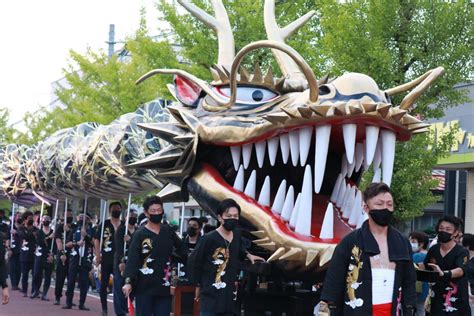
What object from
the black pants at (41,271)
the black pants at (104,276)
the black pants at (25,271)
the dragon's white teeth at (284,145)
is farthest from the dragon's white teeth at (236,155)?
the black pants at (25,271)

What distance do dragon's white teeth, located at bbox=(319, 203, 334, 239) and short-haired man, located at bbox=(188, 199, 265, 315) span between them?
→ 794 millimetres

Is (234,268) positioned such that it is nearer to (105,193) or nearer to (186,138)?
(186,138)

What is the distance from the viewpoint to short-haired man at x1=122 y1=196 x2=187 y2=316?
30.1 feet

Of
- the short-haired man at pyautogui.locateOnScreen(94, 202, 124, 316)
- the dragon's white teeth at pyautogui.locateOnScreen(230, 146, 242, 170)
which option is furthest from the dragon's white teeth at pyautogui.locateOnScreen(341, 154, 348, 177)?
the short-haired man at pyautogui.locateOnScreen(94, 202, 124, 316)

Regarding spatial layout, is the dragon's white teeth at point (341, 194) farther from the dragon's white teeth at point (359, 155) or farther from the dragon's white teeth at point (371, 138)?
the dragon's white teeth at point (371, 138)

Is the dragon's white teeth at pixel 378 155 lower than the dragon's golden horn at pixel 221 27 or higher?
lower


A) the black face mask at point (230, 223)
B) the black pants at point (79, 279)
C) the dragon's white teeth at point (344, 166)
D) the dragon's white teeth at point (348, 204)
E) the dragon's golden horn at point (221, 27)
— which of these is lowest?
the black pants at point (79, 279)

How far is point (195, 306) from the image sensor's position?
34.2ft

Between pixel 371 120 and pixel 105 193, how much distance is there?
27.1ft

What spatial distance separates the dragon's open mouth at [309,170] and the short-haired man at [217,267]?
14.6 inches

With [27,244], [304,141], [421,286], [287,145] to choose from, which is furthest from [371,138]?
[27,244]

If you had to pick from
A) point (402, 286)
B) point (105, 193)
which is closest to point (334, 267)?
point (402, 286)

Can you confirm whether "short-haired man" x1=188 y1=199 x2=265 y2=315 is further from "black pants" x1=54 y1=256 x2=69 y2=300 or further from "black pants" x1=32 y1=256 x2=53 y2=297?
"black pants" x1=32 y1=256 x2=53 y2=297

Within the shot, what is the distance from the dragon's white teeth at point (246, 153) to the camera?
870 centimetres
